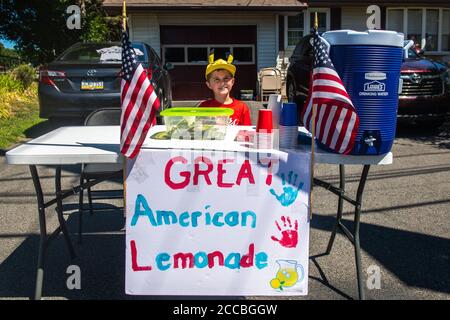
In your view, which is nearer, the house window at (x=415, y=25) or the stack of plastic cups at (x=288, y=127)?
the stack of plastic cups at (x=288, y=127)

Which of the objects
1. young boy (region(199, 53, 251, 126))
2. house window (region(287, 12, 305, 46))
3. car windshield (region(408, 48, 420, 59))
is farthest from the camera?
house window (region(287, 12, 305, 46))

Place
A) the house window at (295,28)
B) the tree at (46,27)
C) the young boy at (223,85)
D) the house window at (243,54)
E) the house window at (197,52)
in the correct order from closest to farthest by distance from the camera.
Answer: the young boy at (223,85)
the house window at (197,52)
the house window at (243,54)
the house window at (295,28)
the tree at (46,27)

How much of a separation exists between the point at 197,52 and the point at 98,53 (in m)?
7.20

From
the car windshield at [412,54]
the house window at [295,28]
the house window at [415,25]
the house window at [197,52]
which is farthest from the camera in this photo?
the house window at [415,25]

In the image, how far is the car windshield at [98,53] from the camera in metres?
8.23

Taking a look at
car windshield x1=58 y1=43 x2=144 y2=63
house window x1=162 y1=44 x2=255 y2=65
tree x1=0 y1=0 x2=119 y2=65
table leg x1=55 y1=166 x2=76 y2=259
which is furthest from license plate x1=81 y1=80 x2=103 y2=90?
tree x1=0 y1=0 x2=119 y2=65

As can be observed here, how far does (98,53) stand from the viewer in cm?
859

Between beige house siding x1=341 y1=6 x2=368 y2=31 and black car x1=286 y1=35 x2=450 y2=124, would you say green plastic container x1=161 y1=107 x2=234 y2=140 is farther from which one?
beige house siding x1=341 y1=6 x2=368 y2=31

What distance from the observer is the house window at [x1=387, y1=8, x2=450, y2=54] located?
1672cm

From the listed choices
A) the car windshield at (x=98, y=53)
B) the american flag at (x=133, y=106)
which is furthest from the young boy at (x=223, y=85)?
the car windshield at (x=98, y=53)

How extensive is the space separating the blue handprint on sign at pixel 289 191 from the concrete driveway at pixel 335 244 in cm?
86

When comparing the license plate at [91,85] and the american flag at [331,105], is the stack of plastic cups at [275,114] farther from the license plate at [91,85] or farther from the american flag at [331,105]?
the license plate at [91,85]

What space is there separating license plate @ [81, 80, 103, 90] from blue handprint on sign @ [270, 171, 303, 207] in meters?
5.91

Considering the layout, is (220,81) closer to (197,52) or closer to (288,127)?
(288,127)
